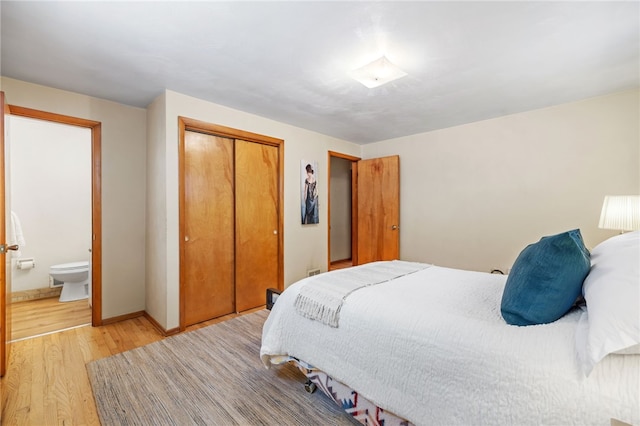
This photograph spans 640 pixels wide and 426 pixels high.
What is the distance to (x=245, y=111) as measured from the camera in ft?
10.7

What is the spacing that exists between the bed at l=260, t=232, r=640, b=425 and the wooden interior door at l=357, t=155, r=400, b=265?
2.59m

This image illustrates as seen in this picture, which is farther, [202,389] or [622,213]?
[622,213]

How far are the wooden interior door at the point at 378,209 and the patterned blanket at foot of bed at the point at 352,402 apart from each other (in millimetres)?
2966

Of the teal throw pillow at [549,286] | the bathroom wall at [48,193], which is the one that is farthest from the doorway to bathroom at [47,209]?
the teal throw pillow at [549,286]

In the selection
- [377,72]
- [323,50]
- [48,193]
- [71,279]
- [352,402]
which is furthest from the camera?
[48,193]

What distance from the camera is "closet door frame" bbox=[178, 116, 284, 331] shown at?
9.10 ft

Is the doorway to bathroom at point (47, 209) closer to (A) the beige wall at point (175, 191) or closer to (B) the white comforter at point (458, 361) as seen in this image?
(A) the beige wall at point (175, 191)

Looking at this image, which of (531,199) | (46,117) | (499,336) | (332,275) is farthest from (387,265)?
(46,117)

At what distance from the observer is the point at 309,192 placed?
13.4 ft

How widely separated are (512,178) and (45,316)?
5.69 m

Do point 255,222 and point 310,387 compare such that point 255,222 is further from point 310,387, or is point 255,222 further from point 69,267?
point 69,267

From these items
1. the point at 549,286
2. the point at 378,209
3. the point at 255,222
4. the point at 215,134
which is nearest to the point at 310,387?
the point at 549,286

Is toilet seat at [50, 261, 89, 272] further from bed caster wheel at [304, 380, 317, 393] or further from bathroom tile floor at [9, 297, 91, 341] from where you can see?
bed caster wheel at [304, 380, 317, 393]

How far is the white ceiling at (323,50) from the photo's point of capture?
5.34 ft
